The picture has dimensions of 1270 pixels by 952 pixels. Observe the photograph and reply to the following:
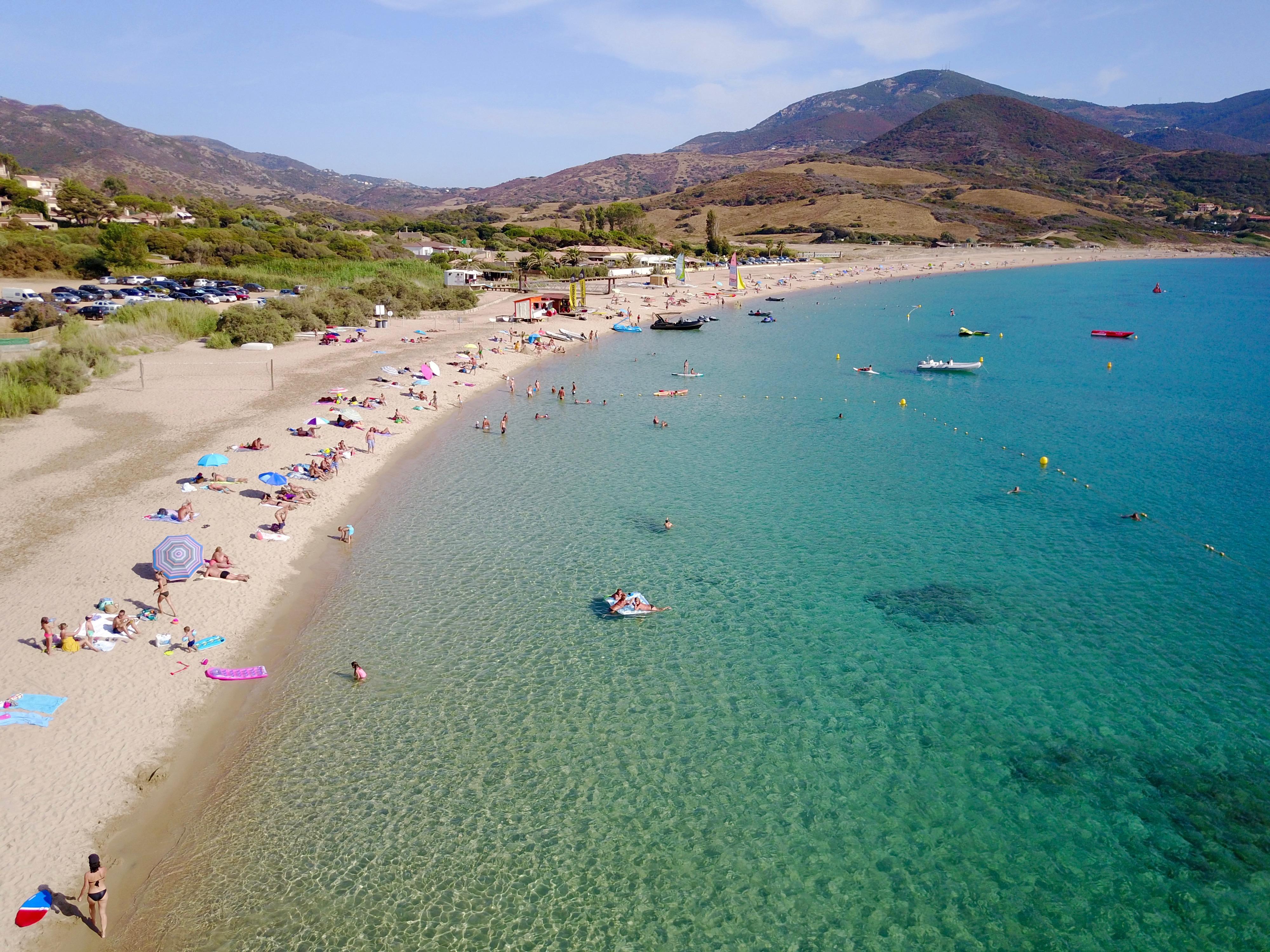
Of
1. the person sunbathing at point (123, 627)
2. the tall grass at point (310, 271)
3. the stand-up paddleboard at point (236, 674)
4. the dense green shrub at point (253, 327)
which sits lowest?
the stand-up paddleboard at point (236, 674)

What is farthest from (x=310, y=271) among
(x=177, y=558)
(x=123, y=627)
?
(x=123, y=627)

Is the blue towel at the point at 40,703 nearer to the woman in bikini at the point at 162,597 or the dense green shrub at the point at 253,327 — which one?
the woman in bikini at the point at 162,597

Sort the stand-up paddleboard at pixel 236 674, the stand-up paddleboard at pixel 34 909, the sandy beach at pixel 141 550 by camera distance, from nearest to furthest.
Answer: the stand-up paddleboard at pixel 34 909, the sandy beach at pixel 141 550, the stand-up paddleboard at pixel 236 674

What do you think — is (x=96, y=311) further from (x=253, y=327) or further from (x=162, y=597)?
(x=162, y=597)

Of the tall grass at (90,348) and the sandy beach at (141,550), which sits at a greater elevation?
the tall grass at (90,348)

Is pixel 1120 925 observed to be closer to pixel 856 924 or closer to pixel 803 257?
pixel 856 924

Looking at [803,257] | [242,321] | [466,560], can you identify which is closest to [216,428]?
[466,560]

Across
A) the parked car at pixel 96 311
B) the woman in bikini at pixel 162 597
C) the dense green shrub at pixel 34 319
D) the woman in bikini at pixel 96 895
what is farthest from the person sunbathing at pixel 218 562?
the parked car at pixel 96 311

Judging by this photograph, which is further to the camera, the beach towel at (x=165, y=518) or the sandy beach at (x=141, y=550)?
the beach towel at (x=165, y=518)
